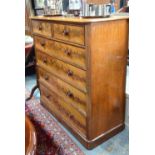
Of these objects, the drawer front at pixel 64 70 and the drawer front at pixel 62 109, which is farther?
the drawer front at pixel 62 109

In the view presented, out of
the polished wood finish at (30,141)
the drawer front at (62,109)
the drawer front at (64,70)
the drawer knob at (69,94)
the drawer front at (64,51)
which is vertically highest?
the drawer front at (64,51)

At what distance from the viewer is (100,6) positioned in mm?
1426

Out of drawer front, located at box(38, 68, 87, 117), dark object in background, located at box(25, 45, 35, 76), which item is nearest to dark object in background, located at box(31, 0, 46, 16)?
dark object in background, located at box(25, 45, 35, 76)

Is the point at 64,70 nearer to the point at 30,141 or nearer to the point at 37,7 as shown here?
the point at 30,141

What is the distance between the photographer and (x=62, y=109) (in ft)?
6.48

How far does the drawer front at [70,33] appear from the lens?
138 cm

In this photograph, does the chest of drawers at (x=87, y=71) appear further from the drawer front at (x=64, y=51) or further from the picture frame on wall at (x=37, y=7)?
the picture frame on wall at (x=37, y=7)

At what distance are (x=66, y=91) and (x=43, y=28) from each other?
0.69 meters

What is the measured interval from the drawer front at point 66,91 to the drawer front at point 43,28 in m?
0.44

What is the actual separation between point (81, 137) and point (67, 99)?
378 mm

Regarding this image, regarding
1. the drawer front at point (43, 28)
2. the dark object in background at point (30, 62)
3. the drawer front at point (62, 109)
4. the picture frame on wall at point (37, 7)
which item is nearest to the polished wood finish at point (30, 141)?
the drawer front at point (62, 109)

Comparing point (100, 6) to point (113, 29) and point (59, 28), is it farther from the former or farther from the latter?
point (59, 28)
